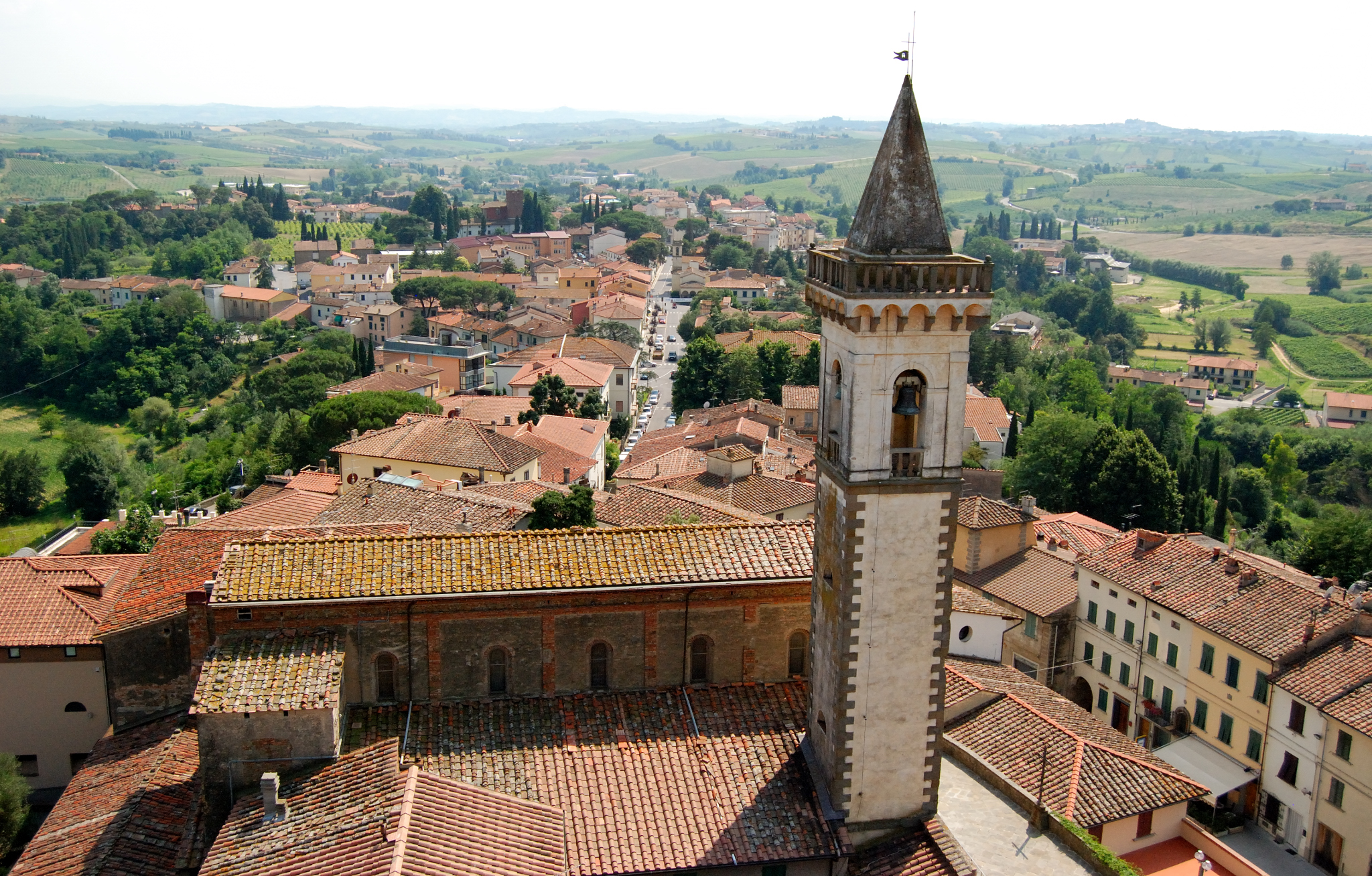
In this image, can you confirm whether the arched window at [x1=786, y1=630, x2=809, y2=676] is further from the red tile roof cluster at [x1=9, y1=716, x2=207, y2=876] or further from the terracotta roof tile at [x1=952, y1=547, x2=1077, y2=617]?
the terracotta roof tile at [x1=952, y1=547, x2=1077, y2=617]

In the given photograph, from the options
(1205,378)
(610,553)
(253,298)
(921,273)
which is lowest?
(1205,378)

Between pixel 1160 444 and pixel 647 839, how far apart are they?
80.3 m

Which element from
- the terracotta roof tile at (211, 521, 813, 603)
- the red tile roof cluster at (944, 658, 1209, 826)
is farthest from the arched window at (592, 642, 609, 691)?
the red tile roof cluster at (944, 658, 1209, 826)

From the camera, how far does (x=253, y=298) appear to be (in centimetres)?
13650

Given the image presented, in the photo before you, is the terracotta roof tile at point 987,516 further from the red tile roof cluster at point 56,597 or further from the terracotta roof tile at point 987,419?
the terracotta roof tile at point 987,419

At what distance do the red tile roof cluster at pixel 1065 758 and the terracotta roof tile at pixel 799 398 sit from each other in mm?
46262

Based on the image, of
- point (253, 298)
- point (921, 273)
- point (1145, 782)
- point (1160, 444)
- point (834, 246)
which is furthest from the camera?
point (253, 298)

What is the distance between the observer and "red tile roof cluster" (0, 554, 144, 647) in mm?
29203

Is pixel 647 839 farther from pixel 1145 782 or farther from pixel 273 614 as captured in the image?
pixel 1145 782

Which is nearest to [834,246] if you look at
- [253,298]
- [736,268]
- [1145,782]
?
[1145,782]

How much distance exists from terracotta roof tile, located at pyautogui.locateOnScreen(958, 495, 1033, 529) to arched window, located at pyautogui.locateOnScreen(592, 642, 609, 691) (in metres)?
22.2

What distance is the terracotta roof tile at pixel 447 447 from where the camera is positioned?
5388 cm

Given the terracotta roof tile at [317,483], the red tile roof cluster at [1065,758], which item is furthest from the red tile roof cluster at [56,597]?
the red tile roof cluster at [1065,758]

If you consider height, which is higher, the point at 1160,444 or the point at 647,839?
the point at 647,839
